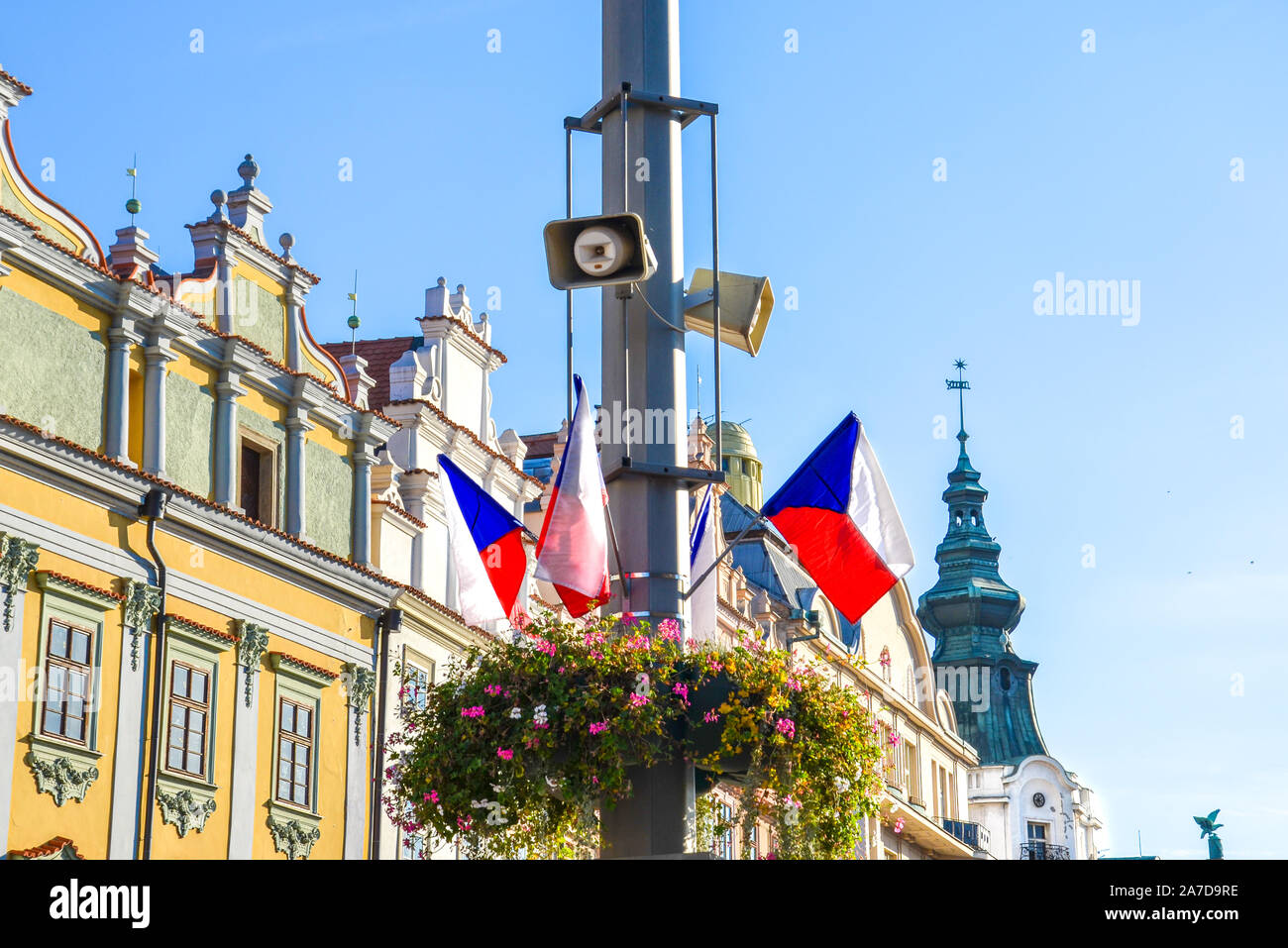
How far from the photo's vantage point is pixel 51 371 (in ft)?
78.8

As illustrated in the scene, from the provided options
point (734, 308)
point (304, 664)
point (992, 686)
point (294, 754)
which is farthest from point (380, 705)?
point (992, 686)

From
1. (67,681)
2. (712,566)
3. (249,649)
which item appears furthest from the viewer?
(249,649)

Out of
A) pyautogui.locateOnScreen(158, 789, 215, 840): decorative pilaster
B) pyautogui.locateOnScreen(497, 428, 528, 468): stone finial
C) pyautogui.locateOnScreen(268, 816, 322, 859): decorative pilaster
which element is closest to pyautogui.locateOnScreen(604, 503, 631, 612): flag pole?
pyautogui.locateOnScreen(158, 789, 215, 840): decorative pilaster

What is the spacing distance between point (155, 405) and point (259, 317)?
357cm

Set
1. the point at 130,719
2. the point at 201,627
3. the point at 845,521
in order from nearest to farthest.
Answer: the point at 845,521 → the point at 130,719 → the point at 201,627

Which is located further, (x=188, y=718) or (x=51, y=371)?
(x=188, y=718)

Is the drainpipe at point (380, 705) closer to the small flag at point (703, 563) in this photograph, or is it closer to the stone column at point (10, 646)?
the stone column at point (10, 646)

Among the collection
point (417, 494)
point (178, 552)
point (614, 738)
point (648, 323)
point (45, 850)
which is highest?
point (417, 494)

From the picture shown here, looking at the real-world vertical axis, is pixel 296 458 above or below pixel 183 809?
above

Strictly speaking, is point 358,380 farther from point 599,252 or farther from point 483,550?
point 599,252

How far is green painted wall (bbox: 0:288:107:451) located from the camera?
76.4 ft

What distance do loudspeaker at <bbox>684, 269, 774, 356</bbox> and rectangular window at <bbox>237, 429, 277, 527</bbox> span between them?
60.2ft
